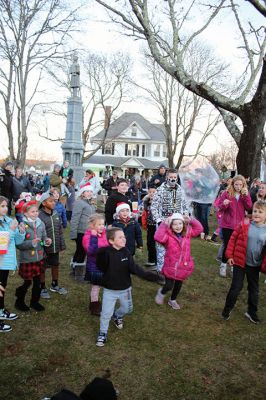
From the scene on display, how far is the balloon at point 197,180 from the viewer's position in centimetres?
802

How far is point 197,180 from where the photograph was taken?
26.5ft

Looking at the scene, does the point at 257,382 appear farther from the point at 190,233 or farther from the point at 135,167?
the point at 135,167

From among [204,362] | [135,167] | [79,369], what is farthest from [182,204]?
[135,167]

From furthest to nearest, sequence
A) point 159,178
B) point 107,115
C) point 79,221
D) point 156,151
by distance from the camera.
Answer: point 156,151 < point 107,115 < point 159,178 < point 79,221

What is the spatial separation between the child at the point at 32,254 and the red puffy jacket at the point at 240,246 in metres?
2.47

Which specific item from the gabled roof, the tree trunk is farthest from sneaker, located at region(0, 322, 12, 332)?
the gabled roof

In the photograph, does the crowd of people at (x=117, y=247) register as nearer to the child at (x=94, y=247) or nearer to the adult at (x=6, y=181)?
the child at (x=94, y=247)

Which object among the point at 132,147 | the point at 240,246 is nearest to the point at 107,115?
the point at 132,147

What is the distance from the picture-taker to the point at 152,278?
4027 mm

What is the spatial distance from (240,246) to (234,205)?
1783 millimetres

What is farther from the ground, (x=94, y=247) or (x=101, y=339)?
(x=94, y=247)

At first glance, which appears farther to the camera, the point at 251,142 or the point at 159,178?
the point at 159,178

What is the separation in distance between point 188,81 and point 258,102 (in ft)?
6.85

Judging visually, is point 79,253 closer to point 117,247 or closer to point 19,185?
point 117,247
